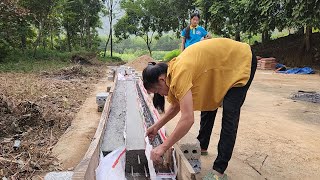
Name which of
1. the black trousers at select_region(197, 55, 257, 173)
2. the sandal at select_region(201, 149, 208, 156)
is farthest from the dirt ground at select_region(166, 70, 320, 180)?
the black trousers at select_region(197, 55, 257, 173)

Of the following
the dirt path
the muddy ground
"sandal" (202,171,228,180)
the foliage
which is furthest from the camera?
the foliage

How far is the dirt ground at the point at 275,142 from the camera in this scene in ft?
11.1

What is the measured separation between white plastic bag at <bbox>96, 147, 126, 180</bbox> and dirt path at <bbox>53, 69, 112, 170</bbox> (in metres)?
0.79

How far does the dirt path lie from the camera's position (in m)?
3.67

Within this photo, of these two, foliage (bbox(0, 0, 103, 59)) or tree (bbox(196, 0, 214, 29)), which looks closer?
foliage (bbox(0, 0, 103, 59))

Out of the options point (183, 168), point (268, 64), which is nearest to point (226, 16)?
point (268, 64)

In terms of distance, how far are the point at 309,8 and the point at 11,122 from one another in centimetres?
1109

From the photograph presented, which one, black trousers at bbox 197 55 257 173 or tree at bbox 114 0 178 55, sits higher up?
tree at bbox 114 0 178 55

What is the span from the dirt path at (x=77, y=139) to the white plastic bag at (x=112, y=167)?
0.79 m

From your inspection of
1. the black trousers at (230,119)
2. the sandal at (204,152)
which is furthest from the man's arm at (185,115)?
the sandal at (204,152)

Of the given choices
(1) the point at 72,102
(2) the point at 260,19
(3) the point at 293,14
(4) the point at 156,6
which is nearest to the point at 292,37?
(2) the point at 260,19

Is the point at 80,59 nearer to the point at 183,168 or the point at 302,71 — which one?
the point at 302,71

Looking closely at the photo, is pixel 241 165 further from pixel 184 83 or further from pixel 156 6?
pixel 156 6

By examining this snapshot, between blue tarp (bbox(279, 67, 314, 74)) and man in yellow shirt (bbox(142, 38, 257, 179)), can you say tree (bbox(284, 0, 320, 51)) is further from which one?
man in yellow shirt (bbox(142, 38, 257, 179))
